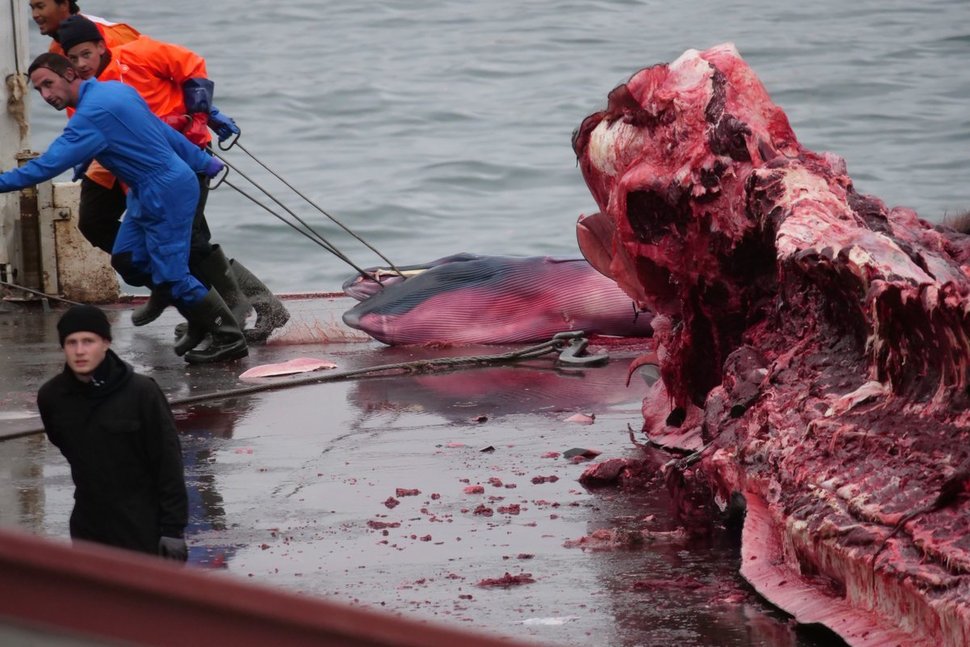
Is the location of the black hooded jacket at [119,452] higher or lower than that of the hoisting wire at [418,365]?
higher

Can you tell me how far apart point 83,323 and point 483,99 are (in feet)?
90.4

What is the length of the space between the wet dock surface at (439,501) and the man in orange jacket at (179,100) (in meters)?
0.74

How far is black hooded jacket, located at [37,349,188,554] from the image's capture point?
4.42m

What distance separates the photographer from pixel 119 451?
4.43 m

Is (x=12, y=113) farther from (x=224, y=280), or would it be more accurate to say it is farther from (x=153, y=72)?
(x=224, y=280)

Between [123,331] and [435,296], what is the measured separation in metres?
2.35

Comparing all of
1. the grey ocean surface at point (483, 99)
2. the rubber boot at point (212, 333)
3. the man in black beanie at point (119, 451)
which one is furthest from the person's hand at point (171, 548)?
the grey ocean surface at point (483, 99)

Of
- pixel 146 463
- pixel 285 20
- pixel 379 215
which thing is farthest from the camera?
pixel 285 20

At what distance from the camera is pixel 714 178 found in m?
6.01

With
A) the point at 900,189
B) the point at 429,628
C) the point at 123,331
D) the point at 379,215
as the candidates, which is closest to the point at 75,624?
the point at 429,628

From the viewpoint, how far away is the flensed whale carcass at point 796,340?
418cm

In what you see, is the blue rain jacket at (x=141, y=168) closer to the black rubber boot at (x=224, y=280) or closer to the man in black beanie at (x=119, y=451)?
the black rubber boot at (x=224, y=280)

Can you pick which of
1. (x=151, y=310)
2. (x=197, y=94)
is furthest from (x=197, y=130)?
(x=151, y=310)

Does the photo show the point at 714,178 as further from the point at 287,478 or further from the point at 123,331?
the point at 123,331
